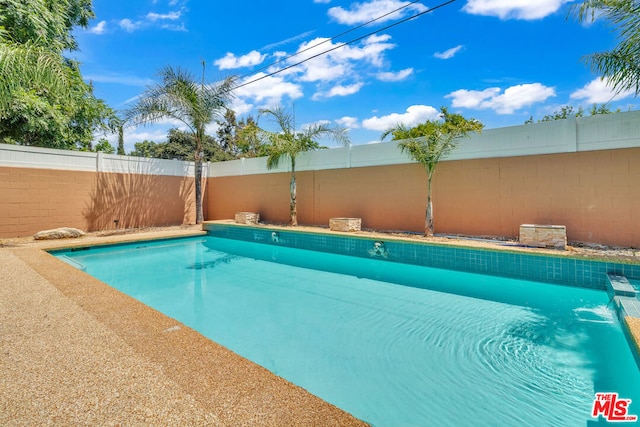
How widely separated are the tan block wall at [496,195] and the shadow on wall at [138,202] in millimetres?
4793

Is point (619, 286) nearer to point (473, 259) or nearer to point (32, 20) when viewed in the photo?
point (473, 259)

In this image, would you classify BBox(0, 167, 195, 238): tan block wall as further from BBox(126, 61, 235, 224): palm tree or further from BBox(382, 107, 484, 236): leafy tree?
BBox(382, 107, 484, 236): leafy tree

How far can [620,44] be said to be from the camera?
478cm

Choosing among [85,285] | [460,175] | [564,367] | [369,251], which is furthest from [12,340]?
[460,175]

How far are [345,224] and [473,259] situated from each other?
3.78 m

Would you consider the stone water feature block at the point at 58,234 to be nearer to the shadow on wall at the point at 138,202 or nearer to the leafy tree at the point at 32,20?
the shadow on wall at the point at 138,202

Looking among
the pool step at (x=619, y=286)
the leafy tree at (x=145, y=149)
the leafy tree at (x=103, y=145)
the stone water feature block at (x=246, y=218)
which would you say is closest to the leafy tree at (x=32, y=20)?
the leafy tree at (x=103, y=145)

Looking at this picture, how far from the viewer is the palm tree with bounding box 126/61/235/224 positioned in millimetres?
10742

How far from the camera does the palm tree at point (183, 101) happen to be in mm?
10742

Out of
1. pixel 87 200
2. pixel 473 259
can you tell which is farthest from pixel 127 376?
pixel 87 200

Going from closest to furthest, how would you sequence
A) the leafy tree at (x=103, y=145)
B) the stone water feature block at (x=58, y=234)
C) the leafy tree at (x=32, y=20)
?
the leafy tree at (x=32, y=20) → the stone water feature block at (x=58, y=234) → the leafy tree at (x=103, y=145)

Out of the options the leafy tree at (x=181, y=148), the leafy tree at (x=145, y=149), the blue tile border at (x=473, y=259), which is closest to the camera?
the blue tile border at (x=473, y=259)

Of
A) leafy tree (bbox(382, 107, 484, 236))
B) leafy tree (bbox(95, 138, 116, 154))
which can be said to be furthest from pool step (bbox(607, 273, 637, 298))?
leafy tree (bbox(95, 138, 116, 154))

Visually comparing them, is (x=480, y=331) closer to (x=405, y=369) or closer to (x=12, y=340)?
(x=405, y=369)
